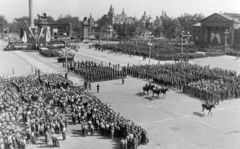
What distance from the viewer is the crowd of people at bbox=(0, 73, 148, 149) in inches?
634

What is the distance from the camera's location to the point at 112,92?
29.4 m

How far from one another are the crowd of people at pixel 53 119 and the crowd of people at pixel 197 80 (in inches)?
426

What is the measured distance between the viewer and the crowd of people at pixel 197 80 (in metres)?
26.9

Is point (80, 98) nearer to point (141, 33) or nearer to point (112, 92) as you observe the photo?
point (112, 92)

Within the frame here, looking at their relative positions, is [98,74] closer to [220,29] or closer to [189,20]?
[220,29]

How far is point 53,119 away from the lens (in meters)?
18.1

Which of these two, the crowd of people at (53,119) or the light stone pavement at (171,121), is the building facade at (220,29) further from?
the crowd of people at (53,119)

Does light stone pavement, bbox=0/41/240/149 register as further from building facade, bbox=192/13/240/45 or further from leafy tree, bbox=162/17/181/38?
leafy tree, bbox=162/17/181/38

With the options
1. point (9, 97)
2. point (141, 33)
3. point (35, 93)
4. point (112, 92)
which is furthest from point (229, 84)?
point (141, 33)

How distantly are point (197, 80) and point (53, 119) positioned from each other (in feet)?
69.0

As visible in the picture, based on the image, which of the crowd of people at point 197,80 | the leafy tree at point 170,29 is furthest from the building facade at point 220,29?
the crowd of people at point 197,80

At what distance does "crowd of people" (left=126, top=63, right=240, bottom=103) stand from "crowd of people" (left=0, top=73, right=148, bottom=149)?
1081cm

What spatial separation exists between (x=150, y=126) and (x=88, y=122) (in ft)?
14.8

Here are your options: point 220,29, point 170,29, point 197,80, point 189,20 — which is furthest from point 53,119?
point 189,20
